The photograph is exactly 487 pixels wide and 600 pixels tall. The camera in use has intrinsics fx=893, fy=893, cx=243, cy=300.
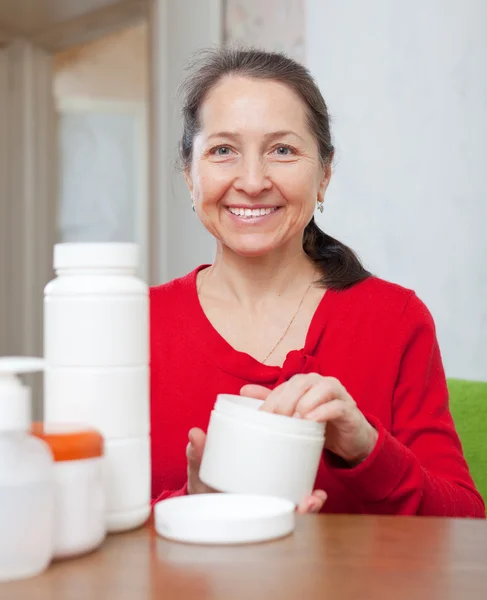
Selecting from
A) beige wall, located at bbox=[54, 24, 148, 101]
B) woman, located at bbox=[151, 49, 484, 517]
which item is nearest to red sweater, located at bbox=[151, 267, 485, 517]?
woman, located at bbox=[151, 49, 484, 517]

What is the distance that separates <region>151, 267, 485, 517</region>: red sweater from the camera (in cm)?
115

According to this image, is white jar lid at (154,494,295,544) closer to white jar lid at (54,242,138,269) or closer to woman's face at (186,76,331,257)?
white jar lid at (54,242,138,269)

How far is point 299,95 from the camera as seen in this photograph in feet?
4.10

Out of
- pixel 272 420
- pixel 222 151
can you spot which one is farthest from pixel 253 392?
pixel 222 151

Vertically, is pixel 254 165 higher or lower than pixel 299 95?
lower

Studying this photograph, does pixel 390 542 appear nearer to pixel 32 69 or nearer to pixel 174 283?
pixel 174 283

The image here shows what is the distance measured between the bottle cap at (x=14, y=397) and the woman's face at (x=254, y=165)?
2.40 feet

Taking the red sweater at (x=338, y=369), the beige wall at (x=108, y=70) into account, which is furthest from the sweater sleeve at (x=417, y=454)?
the beige wall at (x=108, y=70)

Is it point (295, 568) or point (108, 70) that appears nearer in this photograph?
point (295, 568)

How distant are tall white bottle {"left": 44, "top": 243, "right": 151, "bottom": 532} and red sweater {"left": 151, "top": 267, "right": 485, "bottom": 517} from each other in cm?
54

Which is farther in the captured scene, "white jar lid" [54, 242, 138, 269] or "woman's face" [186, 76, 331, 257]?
"woman's face" [186, 76, 331, 257]

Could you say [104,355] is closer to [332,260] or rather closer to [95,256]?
[95,256]

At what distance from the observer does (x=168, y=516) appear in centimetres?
59

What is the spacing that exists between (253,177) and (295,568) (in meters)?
0.76
